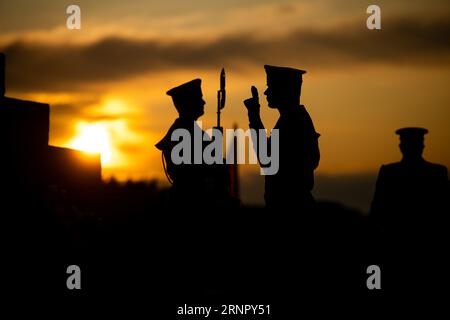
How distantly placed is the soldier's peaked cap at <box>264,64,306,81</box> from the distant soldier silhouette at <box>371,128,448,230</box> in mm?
2195

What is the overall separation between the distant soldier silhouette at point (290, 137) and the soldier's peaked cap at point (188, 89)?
1.40 metres

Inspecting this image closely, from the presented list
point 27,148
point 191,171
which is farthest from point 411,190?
point 27,148

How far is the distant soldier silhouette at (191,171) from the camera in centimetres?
1628

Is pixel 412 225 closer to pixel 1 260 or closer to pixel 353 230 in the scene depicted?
pixel 353 230

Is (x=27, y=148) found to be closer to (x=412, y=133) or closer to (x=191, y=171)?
(x=191, y=171)

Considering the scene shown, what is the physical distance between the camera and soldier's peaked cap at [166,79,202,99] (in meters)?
16.7

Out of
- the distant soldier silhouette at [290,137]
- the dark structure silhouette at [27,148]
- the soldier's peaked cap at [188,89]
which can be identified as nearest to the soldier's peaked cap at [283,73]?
the distant soldier silhouette at [290,137]

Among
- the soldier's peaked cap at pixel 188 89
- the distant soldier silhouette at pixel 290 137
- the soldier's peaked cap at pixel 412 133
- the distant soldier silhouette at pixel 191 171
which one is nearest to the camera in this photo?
the soldier's peaked cap at pixel 412 133

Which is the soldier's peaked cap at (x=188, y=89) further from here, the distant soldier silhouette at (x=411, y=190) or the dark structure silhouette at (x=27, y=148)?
the dark structure silhouette at (x=27, y=148)

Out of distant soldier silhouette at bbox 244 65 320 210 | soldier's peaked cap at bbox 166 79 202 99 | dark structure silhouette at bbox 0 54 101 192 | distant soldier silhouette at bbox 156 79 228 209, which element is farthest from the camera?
dark structure silhouette at bbox 0 54 101 192

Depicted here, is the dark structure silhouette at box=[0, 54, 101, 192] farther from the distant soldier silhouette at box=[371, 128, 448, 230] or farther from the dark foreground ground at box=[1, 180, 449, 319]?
the distant soldier silhouette at box=[371, 128, 448, 230]

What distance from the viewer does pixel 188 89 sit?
16.7 meters

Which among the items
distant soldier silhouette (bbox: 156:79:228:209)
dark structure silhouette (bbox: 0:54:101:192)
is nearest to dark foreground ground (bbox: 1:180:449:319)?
distant soldier silhouette (bbox: 156:79:228:209)

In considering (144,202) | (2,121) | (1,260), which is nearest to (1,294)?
(1,260)
